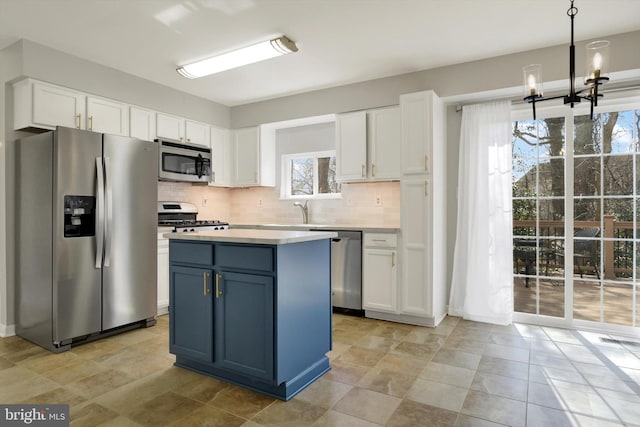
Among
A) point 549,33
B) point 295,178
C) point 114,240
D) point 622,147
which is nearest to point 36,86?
point 114,240

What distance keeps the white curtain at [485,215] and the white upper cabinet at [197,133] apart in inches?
124

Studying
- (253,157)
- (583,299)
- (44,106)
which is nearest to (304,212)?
(253,157)

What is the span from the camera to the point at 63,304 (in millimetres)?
3121

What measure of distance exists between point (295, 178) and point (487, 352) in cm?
332

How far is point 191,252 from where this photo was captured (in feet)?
8.68

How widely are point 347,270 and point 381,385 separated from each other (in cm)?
175

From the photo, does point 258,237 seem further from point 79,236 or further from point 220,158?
point 220,158

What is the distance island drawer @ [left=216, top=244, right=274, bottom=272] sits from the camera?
228 centimetres

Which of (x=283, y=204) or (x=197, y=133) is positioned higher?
(x=197, y=133)

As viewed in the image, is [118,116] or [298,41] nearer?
[298,41]

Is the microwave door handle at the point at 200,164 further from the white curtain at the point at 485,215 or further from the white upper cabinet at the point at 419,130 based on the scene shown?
the white curtain at the point at 485,215

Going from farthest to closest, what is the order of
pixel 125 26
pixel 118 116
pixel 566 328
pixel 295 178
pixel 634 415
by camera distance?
1. pixel 295 178
2. pixel 118 116
3. pixel 566 328
4. pixel 125 26
5. pixel 634 415

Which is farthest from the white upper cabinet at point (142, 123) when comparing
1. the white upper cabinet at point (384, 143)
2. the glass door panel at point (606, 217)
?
the glass door panel at point (606, 217)

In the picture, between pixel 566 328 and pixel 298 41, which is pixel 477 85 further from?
pixel 566 328
